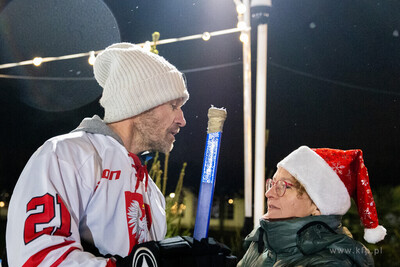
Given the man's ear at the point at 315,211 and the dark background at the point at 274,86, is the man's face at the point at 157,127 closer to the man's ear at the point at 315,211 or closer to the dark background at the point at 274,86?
the man's ear at the point at 315,211

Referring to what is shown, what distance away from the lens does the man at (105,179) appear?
1249mm

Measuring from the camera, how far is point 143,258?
49.0 inches

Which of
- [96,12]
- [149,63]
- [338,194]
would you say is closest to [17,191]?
[149,63]

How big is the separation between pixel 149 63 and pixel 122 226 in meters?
0.54

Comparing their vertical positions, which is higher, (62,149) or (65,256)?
(62,149)

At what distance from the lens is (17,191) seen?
51.5 inches

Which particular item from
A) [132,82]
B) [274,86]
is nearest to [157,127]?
[132,82]

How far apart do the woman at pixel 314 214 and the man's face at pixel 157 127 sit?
513 millimetres

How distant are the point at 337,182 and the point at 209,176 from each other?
707mm

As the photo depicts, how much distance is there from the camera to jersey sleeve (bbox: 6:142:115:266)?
122 cm

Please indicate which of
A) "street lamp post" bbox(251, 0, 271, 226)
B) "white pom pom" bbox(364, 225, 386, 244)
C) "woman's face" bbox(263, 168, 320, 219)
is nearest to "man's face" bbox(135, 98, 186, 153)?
"woman's face" bbox(263, 168, 320, 219)

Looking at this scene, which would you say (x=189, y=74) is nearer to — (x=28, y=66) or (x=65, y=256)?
(x=28, y=66)

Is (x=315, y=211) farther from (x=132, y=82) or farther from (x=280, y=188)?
(x=132, y=82)

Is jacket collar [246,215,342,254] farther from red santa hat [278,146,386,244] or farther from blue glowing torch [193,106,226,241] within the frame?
blue glowing torch [193,106,226,241]
